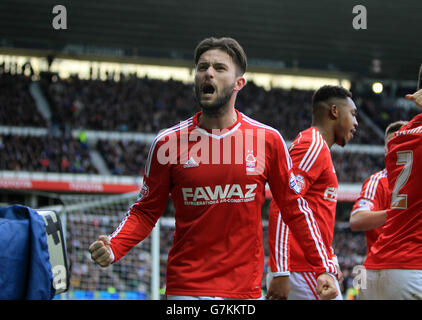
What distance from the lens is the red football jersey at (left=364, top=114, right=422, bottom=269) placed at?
2.96m

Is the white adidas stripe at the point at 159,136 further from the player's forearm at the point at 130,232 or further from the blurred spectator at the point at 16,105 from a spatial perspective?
the blurred spectator at the point at 16,105

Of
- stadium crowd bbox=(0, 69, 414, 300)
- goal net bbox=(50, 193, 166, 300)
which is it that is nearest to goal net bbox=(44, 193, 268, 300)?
goal net bbox=(50, 193, 166, 300)

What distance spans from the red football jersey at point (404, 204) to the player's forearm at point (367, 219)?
0.45 m

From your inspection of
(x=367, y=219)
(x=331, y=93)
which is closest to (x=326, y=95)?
(x=331, y=93)

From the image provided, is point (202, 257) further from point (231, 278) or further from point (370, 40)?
point (370, 40)

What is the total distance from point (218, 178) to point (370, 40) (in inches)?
1060

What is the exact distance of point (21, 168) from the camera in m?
21.8

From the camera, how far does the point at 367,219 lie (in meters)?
3.74

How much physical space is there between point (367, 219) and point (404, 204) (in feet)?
2.45

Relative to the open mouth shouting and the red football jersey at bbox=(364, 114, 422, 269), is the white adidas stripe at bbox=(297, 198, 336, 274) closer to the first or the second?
the red football jersey at bbox=(364, 114, 422, 269)

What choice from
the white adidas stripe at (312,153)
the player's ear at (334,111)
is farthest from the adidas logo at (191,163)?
the player's ear at (334,111)

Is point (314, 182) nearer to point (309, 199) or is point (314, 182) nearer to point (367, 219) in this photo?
point (309, 199)
